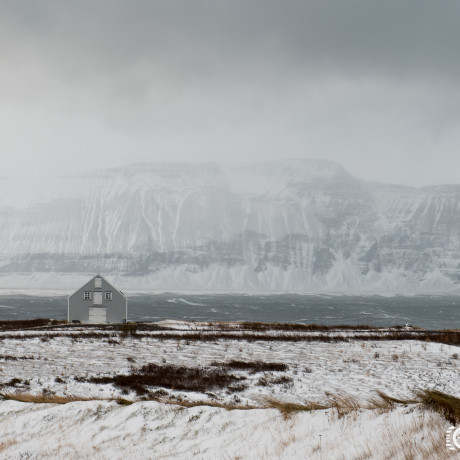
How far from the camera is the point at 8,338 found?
34.0 metres

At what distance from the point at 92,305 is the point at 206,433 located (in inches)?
2551

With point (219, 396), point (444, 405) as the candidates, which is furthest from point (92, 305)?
point (444, 405)

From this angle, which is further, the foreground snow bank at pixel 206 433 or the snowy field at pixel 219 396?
the snowy field at pixel 219 396

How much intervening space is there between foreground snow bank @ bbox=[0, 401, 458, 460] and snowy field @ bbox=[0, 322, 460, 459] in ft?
0.07

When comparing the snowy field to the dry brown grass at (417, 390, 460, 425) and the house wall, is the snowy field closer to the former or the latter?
the dry brown grass at (417, 390, 460, 425)

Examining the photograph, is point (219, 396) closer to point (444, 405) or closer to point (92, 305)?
point (444, 405)

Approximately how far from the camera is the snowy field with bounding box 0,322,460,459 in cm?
757

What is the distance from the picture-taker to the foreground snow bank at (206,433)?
6.94 m

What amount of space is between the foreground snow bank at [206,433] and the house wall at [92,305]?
2404 inches

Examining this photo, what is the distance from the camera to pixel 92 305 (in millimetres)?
70188

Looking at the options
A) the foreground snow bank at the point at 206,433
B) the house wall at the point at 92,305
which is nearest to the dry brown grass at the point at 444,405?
the foreground snow bank at the point at 206,433

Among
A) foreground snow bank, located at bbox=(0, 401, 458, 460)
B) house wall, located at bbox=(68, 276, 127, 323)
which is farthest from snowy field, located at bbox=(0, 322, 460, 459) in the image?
house wall, located at bbox=(68, 276, 127, 323)

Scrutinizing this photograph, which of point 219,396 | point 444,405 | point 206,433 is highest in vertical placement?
Result: point 444,405

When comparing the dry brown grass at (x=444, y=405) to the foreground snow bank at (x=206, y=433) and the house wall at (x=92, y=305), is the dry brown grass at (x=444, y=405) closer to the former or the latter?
the foreground snow bank at (x=206, y=433)
